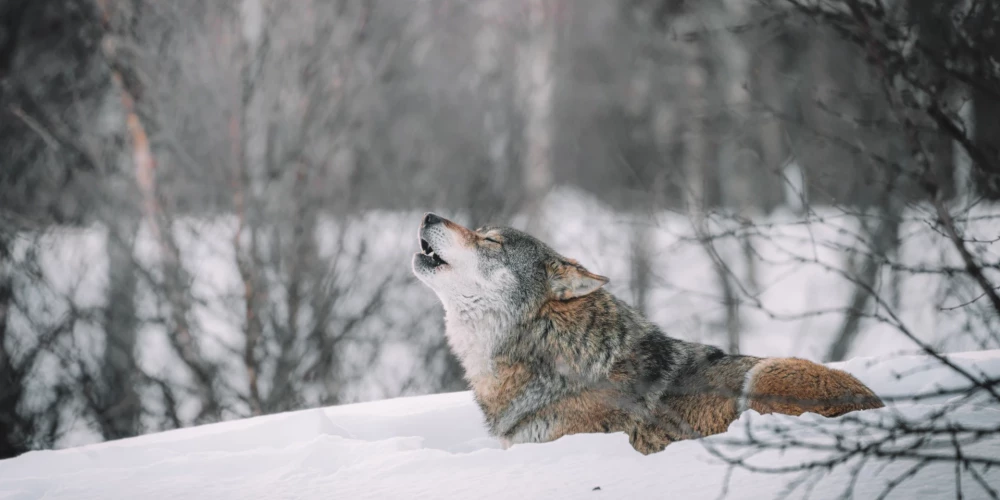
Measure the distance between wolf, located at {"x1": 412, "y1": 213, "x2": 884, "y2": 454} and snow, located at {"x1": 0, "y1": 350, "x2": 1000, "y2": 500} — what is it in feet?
1.32

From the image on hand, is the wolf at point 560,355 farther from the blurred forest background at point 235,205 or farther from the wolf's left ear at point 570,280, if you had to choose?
the blurred forest background at point 235,205

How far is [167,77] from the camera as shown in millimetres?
6625

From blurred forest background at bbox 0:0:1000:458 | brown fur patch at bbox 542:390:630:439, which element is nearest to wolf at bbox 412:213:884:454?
brown fur patch at bbox 542:390:630:439

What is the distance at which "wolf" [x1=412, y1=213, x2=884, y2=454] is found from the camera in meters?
3.78

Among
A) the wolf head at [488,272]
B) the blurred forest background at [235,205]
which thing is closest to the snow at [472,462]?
the wolf head at [488,272]

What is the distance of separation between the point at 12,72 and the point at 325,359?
451 cm

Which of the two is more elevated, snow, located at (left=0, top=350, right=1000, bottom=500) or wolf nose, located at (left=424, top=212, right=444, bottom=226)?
wolf nose, located at (left=424, top=212, right=444, bottom=226)

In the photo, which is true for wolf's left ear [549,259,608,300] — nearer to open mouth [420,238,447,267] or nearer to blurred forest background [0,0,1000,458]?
open mouth [420,238,447,267]

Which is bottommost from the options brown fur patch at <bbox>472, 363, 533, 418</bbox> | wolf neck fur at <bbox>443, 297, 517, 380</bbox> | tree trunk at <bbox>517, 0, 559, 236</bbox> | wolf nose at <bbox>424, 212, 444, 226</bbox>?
brown fur patch at <bbox>472, 363, 533, 418</bbox>

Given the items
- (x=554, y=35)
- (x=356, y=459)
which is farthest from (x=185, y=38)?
(x=554, y=35)

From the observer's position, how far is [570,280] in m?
4.28

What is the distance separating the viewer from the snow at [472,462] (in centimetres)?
254

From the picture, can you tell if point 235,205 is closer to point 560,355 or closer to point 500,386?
point 500,386

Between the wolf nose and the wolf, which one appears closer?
the wolf
